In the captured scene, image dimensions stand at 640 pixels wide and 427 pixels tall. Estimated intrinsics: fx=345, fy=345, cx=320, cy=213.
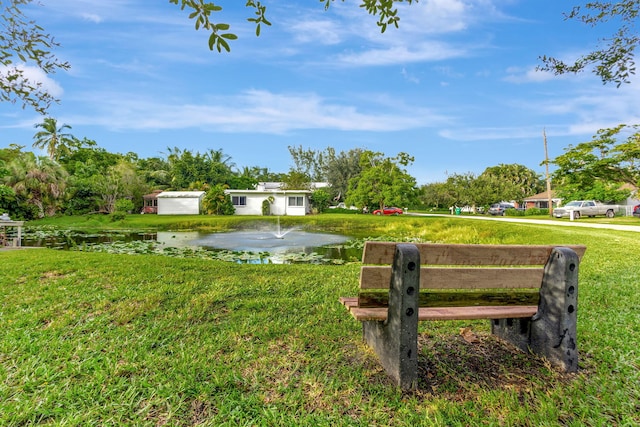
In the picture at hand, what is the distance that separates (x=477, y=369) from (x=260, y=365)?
1681 millimetres

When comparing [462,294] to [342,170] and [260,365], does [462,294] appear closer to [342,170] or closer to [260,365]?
[260,365]

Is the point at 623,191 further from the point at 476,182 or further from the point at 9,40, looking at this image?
the point at 9,40

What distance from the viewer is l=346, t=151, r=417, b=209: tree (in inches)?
1320

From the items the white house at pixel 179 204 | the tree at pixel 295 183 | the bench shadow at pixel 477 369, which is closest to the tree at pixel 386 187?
the tree at pixel 295 183

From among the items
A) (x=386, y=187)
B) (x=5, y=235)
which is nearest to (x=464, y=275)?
(x=5, y=235)

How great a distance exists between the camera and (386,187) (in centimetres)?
3428

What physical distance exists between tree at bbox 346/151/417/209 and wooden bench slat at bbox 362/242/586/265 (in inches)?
1224

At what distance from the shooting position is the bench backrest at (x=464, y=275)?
7.81ft

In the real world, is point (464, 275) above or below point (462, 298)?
above

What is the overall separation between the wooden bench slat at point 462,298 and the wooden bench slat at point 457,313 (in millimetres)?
43

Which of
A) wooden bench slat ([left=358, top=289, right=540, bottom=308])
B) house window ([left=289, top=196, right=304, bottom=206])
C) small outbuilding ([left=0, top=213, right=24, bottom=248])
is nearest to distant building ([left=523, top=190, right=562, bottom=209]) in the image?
house window ([left=289, top=196, right=304, bottom=206])

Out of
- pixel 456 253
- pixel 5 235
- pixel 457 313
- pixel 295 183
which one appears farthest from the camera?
pixel 295 183

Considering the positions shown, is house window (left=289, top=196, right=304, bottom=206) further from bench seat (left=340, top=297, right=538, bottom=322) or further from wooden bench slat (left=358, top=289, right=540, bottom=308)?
wooden bench slat (left=358, top=289, right=540, bottom=308)

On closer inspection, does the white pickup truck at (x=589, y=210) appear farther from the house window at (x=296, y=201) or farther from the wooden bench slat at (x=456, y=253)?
the wooden bench slat at (x=456, y=253)
